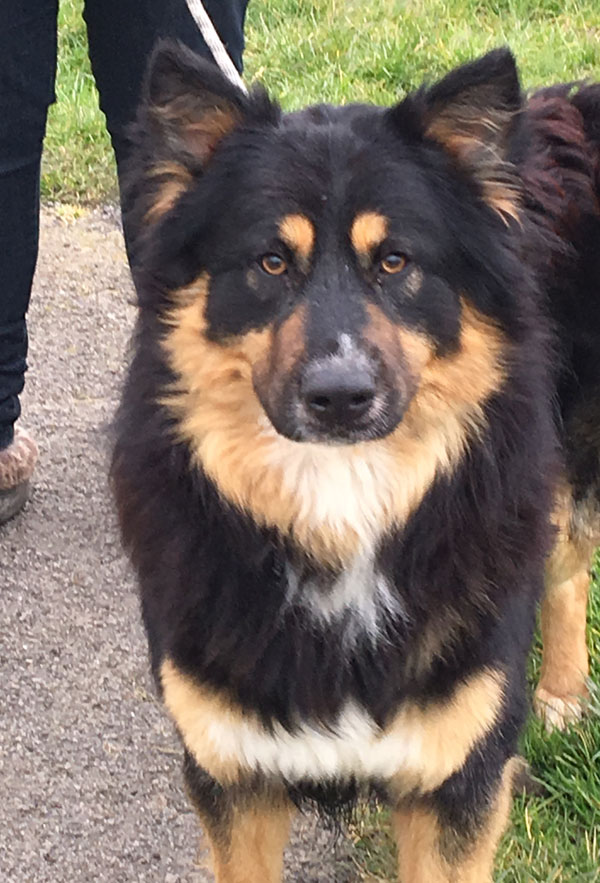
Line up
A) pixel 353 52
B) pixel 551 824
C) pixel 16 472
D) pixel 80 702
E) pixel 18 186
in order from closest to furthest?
1. pixel 551 824
2. pixel 80 702
3. pixel 18 186
4. pixel 16 472
5. pixel 353 52

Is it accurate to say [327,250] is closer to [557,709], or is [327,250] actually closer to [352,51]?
[557,709]

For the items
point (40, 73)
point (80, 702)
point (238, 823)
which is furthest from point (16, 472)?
point (238, 823)

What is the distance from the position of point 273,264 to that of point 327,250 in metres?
0.10

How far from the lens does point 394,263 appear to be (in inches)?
73.3

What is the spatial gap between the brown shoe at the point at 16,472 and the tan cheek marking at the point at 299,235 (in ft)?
5.50

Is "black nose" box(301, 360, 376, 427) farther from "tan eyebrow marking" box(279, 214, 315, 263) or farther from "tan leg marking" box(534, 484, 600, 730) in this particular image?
"tan leg marking" box(534, 484, 600, 730)

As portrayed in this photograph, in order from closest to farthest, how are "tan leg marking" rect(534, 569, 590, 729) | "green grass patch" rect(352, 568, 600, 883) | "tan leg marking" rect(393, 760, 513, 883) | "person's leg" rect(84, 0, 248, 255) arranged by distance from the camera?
1. "tan leg marking" rect(393, 760, 513, 883)
2. "green grass patch" rect(352, 568, 600, 883)
3. "person's leg" rect(84, 0, 248, 255)
4. "tan leg marking" rect(534, 569, 590, 729)

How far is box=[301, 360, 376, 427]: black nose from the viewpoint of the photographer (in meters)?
1.70

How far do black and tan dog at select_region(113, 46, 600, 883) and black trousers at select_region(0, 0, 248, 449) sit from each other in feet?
2.57

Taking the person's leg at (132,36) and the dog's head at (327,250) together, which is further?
the person's leg at (132,36)

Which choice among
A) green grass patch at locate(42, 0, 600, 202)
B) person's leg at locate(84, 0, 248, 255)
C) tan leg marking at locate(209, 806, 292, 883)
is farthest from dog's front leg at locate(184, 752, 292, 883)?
green grass patch at locate(42, 0, 600, 202)

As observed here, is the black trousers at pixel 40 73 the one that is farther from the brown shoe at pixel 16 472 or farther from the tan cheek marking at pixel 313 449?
the tan cheek marking at pixel 313 449

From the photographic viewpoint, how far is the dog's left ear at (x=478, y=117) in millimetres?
1812

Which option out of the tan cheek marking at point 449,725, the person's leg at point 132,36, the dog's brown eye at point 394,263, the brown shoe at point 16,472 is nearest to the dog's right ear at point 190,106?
the dog's brown eye at point 394,263
